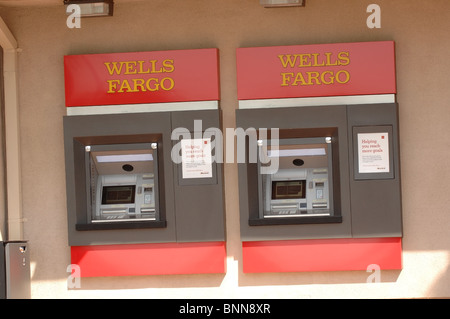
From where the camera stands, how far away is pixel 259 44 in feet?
16.7

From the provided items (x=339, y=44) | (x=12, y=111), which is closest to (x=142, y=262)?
(x=12, y=111)

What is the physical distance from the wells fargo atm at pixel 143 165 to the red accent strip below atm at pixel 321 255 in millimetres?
304

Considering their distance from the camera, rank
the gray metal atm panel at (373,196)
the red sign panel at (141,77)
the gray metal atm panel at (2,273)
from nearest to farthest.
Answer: the gray metal atm panel at (2,273) → the gray metal atm panel at (373,196) → the red sign panel at (141,77)

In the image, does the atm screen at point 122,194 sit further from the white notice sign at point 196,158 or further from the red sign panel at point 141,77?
the red sign panel at point 141,77

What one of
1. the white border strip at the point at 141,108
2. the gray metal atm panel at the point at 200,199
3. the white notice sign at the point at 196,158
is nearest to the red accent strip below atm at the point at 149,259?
the gray metal atm panel at the point at 200,199

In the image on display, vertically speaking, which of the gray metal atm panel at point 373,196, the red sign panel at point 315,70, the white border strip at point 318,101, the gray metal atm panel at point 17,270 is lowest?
the gray metal atm panel at point 17,270

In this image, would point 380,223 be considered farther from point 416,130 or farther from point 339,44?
point 339,44

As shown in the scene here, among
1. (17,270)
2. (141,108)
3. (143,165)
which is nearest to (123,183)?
(143,165)

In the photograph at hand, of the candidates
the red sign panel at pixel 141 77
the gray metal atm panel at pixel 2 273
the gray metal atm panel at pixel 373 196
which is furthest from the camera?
the red sign panel at pixel 141 77

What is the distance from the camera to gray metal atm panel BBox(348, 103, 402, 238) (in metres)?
4.90

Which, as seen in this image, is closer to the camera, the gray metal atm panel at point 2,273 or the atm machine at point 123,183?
the gray metal atm panel at point 2,273

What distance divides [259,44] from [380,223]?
5.91ft

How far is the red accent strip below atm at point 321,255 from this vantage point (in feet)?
16.3

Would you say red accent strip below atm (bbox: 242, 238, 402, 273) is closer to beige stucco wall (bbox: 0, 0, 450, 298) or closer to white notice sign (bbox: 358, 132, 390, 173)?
beige stucco wall (bbox: 0, 0, 450, 298)
